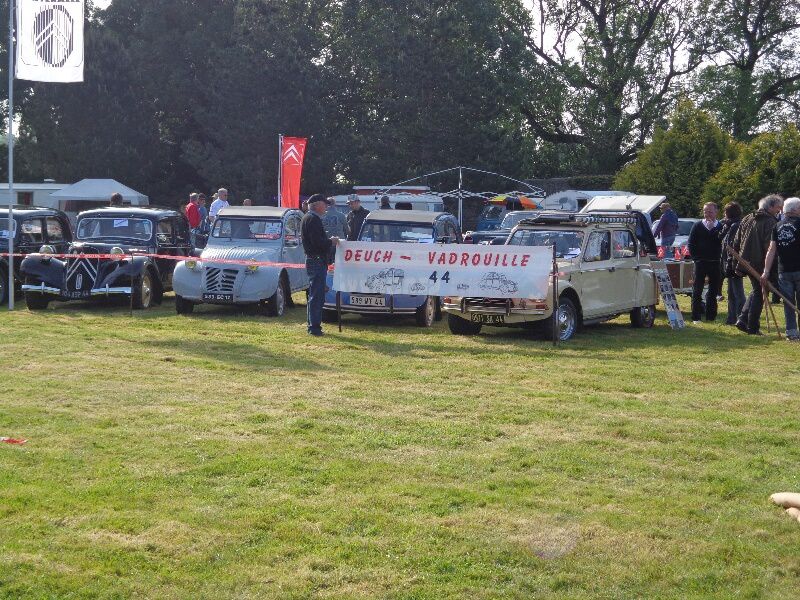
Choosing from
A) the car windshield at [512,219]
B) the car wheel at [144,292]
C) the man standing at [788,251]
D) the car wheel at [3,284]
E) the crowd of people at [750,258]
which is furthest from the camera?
the car windshield at [512,219]

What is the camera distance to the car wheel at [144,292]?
1825cm

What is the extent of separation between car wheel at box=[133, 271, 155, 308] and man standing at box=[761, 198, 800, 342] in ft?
32.6

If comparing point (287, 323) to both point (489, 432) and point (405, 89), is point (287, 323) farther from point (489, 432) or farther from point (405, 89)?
point (405, 89)

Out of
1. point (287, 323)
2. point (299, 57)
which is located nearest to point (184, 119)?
point (299, 57)

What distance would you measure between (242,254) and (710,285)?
752cm

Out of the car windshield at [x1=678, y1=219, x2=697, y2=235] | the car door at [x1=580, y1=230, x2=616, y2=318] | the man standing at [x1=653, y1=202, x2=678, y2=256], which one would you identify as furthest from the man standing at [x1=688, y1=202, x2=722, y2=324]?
the car windshield at [x1=678, y1=219, x2=697, y2=235]

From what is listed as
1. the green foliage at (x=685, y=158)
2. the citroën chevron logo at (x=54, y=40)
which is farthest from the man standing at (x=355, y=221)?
the green foliage at (x=685, y=158)

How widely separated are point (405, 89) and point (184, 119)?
1175cm

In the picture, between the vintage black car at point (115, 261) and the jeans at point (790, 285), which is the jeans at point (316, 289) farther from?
the jeans at point (790, 285)

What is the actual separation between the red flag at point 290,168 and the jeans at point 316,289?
9.17 m

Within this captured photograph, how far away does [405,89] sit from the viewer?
42906 mm

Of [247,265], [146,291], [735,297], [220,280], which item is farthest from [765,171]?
[146,291]

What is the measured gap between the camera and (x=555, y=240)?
49.8ft

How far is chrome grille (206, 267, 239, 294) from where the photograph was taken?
676 inches
